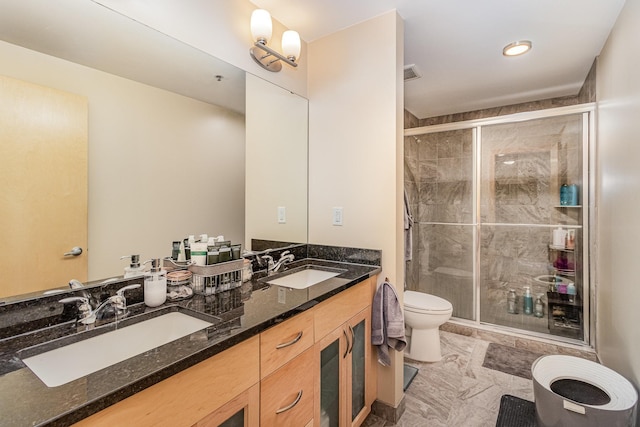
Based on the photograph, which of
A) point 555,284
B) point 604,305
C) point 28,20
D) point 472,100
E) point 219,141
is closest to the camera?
point 28,20

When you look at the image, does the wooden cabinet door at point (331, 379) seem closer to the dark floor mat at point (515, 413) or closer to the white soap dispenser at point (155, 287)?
the white soap dispenser at point (155, 287)

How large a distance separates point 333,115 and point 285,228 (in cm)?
82

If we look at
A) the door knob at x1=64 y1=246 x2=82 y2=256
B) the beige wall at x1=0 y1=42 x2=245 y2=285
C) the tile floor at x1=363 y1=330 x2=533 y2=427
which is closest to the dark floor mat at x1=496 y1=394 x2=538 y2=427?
the tile floor at x1=363 y1=330 x2=533 y2=427

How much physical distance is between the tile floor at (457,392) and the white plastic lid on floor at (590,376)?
42 centimetres

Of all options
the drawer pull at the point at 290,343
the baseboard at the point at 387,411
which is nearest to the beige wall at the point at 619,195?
the baseboard at the point at 387,411

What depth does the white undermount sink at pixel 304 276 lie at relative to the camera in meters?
1.63

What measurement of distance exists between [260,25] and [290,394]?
5.75 ft

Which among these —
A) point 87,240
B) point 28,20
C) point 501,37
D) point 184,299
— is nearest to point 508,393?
point 184,299

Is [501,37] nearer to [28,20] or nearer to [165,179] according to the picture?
[165,179]

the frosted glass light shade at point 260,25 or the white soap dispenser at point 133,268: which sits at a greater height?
the frosted glass light shade at point 260,25

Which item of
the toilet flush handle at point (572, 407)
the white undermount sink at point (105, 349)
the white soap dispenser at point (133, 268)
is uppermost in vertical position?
the white soap dispenser at point (133, 268)

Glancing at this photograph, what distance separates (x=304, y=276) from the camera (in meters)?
1.81

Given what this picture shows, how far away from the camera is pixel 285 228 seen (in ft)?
6.63

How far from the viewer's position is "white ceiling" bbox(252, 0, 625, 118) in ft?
5.54
